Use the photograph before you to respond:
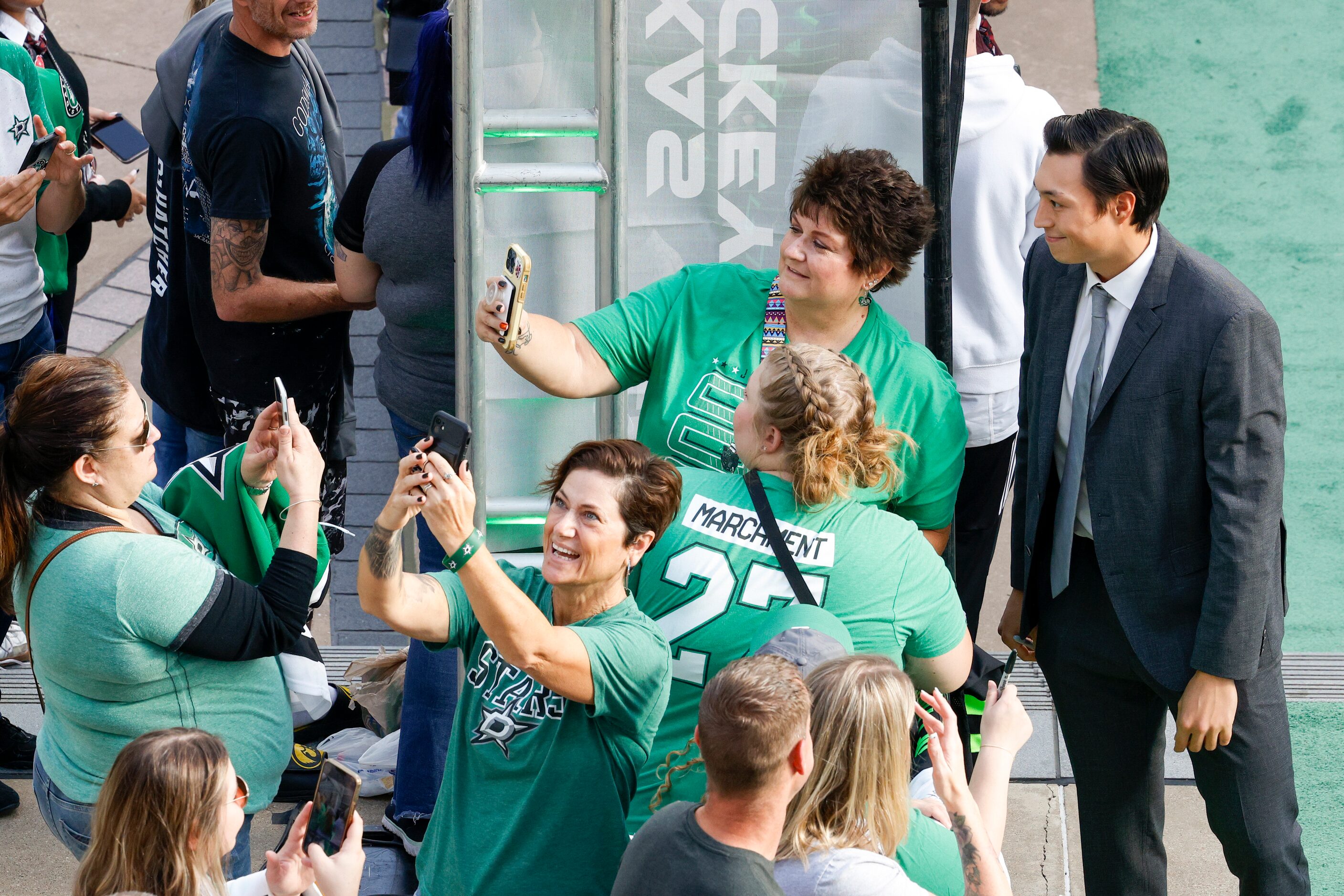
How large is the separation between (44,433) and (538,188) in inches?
46.2

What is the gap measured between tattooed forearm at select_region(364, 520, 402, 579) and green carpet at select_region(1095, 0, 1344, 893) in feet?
10.6

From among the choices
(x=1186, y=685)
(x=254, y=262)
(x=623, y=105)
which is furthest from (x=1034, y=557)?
(x=254, y=262)

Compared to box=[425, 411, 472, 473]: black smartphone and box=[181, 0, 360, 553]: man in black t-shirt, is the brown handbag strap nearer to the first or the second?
box=[425, 411, 472, 473]: black smartphone

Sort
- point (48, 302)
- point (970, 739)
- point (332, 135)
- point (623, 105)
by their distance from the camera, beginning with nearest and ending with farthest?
point (623, 105), point (970, 739), point (332, 135), point (48, 302)

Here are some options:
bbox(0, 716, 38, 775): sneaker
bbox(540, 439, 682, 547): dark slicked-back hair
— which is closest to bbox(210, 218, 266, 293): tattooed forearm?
bbox(0, 716, 38, 775): sneaker

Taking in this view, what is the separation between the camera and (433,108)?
3385 millimetres

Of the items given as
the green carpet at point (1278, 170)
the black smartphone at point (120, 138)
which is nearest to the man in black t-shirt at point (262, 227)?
the black smartphone at point (120, 138)

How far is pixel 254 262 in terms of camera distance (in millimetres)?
3828

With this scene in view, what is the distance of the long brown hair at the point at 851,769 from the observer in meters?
2.20

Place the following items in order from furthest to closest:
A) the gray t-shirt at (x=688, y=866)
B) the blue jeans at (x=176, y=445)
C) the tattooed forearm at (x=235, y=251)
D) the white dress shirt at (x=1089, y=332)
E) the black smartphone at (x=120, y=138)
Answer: the black smartphone at (x=120, y=138) < the blue jeans at (x=176, y=445) < the tattooed forearm at (x=235, y=251) < the white dress shirt at (x=1089, y=332) < the gray t-shirt at (x=688, y=866)

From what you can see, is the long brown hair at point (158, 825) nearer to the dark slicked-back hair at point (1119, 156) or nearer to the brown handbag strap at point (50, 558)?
the brown handbag strap at point (50, 558)

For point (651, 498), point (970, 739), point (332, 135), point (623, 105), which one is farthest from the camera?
point (332, 135)

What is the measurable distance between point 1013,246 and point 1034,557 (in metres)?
1.08

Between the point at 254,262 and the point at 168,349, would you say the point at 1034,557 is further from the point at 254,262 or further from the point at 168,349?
the point at 168,349
